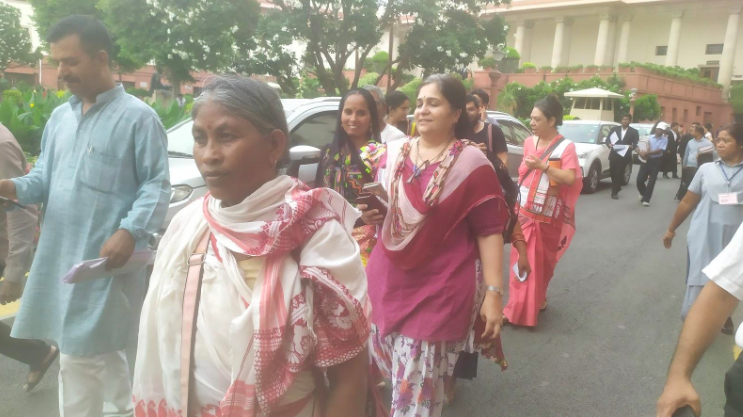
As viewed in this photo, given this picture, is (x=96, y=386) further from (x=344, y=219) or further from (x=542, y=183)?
(x=542, y=183)

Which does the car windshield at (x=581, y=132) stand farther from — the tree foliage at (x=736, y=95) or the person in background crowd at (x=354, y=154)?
the tree foliage at (x=736, y=95)

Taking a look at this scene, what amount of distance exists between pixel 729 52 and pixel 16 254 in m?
49.7

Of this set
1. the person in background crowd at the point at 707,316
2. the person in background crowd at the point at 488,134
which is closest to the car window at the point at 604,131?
the person in background crowd at the point at 488,134

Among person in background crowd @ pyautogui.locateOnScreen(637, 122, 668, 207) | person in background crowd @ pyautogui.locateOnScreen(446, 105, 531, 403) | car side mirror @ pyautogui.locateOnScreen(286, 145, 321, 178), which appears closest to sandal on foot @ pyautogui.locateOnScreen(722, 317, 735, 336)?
person in background crowd @ pyautogui.locateOnScreen(446, 105, 531, 403)

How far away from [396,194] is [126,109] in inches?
48.8

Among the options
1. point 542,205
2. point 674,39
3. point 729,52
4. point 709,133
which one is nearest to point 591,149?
point 709,133

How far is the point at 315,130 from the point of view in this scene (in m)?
6.50

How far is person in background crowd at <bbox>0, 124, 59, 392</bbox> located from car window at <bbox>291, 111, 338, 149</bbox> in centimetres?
324

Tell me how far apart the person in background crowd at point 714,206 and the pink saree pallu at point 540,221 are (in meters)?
0.95

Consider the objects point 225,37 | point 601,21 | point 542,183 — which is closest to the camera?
point 542,183

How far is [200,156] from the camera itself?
145 centimetres

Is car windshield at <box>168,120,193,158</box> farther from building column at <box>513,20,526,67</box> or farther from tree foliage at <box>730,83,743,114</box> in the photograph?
building column at <box>513,20,526,67</box>

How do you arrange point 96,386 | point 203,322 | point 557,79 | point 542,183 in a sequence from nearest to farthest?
point 203,322, point 96,386, point 542,183, point 557,79

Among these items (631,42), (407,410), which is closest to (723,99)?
(631,42)
